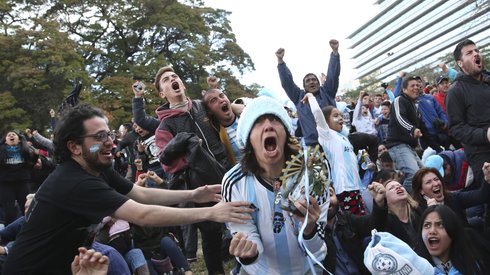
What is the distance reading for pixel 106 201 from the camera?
290cm

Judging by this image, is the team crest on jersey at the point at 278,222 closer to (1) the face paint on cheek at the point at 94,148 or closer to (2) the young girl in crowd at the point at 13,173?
(1) the face paint on cheek at the point at 94,148

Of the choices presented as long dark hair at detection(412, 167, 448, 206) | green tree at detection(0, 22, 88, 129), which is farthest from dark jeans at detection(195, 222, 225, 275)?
green tree at detection(0, 22, 88, 129)

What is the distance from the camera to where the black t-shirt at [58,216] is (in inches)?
114

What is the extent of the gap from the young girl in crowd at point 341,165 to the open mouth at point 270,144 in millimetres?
2392

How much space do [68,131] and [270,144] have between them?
55.1 inches

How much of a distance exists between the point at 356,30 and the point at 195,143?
110300mm

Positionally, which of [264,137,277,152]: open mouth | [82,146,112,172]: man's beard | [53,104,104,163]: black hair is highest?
[53,104,104,163]: black hair

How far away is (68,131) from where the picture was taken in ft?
10.2

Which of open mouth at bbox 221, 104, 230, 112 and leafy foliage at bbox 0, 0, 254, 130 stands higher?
leafy foliage at bbox 0, 0, 254, 130

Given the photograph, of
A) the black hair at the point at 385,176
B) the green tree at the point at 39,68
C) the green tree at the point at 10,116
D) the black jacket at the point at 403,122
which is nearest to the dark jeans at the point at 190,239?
the black hair at the point at 385,176

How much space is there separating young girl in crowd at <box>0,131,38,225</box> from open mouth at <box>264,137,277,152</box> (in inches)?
258

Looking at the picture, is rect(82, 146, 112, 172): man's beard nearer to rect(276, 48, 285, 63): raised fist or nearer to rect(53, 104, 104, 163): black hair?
rect(53, 104, 104, 163): black hair

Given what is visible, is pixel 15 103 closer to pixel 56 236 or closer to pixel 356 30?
pixel 56 236

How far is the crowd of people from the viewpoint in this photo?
2537 millimetres
